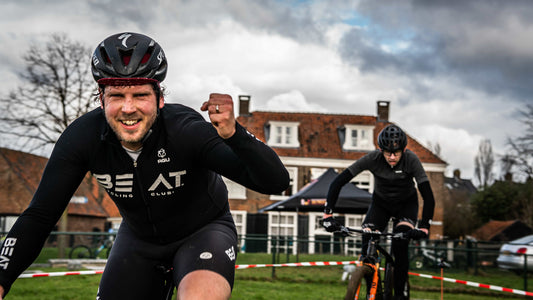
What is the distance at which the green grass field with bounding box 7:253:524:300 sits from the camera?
38.5 ft

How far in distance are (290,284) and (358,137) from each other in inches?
1167

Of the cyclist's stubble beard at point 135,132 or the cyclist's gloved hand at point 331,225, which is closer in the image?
the cyclist's stubble beard at point 135,132

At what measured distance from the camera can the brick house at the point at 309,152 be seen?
138 feet

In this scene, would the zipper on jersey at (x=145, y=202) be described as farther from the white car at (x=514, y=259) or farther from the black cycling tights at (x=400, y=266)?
the white car at (x=514, y=259)

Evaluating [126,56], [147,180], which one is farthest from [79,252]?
[126,56]

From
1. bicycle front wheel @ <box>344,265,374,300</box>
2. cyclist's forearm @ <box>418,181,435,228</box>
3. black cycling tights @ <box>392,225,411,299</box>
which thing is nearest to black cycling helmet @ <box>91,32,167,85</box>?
bicycle front wheel @ <box>344,265,374,300</box>

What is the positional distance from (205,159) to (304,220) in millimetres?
38518

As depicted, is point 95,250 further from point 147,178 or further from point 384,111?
point 384,111

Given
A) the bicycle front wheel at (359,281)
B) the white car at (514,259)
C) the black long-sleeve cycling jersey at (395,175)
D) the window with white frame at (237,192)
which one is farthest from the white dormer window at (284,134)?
the bicycle front wheel at (359,281)

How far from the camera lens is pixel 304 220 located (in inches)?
1639

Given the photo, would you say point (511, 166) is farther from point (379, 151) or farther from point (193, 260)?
point (193, 260)

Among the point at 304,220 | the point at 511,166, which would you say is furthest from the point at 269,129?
the point at 511,166

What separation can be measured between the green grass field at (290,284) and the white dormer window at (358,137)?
1046 inches

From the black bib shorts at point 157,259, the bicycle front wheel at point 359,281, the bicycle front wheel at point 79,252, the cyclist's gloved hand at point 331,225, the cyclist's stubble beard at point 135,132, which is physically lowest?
the bicycle front wheel at point 79,252
